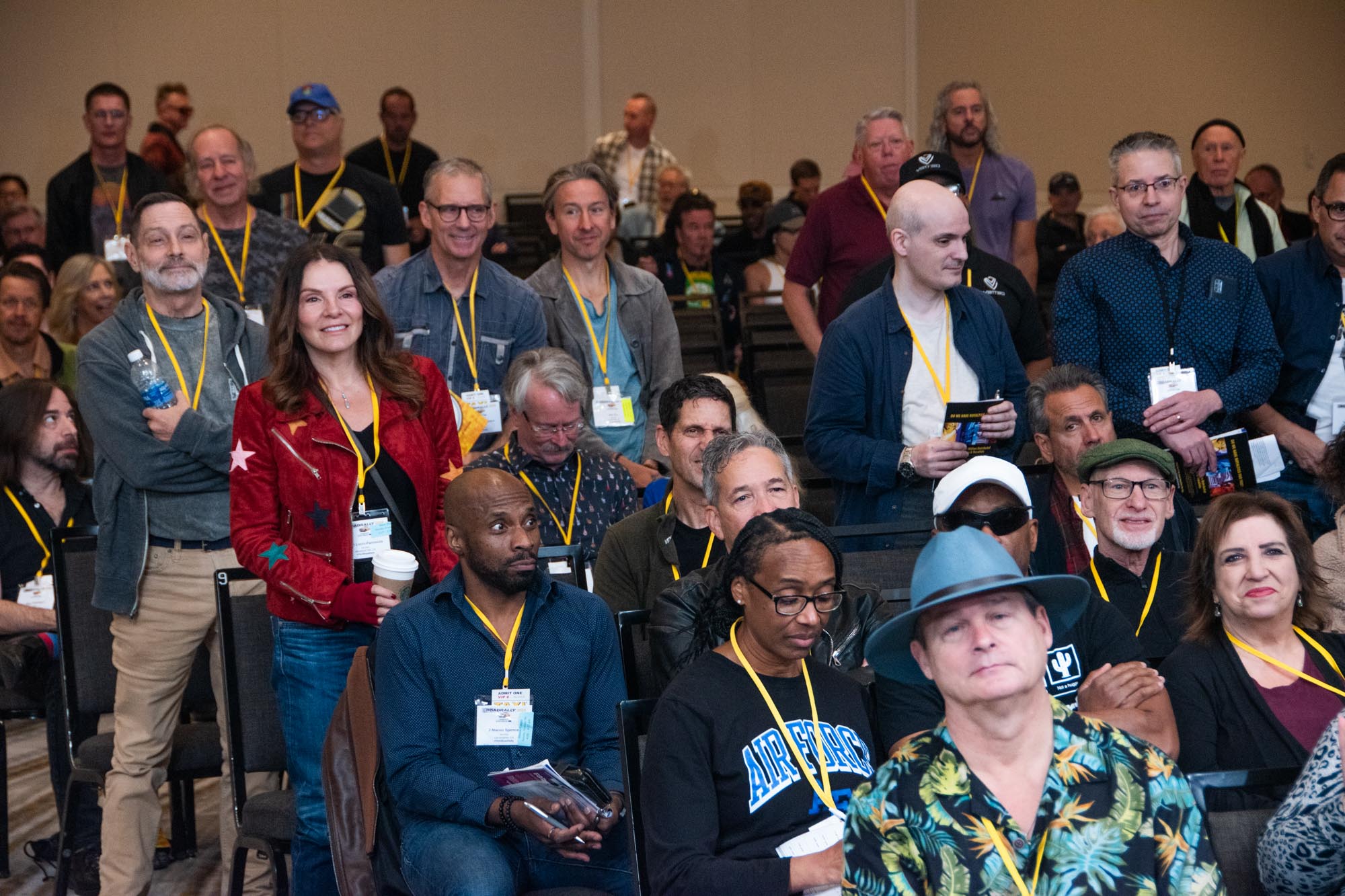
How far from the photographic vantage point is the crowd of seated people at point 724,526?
2240 millimetres

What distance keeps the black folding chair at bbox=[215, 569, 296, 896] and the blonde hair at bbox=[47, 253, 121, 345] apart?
315 cm

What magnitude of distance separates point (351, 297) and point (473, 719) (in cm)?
117

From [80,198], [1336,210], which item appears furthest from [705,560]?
[80,198]

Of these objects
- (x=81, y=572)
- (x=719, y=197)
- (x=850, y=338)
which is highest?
(x=719, y=197)

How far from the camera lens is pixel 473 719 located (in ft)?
10.3

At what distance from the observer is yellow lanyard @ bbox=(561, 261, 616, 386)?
5.15 m

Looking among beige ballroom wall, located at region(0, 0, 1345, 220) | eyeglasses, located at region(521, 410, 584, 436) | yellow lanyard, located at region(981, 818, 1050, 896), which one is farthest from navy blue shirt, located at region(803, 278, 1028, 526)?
beige ballroom wall, located at region(0, 0, 1345, 220)

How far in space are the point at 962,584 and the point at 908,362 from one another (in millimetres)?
2077

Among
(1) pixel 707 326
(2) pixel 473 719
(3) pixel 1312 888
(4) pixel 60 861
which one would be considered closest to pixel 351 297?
(2) pixel 473 719

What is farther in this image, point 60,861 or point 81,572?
point 81,572

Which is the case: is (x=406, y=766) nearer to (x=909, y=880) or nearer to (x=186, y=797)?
(x=909, y=880)

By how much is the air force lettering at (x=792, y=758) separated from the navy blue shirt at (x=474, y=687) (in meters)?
0.59

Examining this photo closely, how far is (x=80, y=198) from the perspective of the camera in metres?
7.54

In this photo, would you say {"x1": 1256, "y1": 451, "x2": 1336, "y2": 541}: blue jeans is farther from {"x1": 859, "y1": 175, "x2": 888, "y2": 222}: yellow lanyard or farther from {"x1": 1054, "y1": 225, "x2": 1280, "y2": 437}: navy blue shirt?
{"x1": 859, "y1": 175, "x2": 888, "y2": 222}: yellow lanyard
